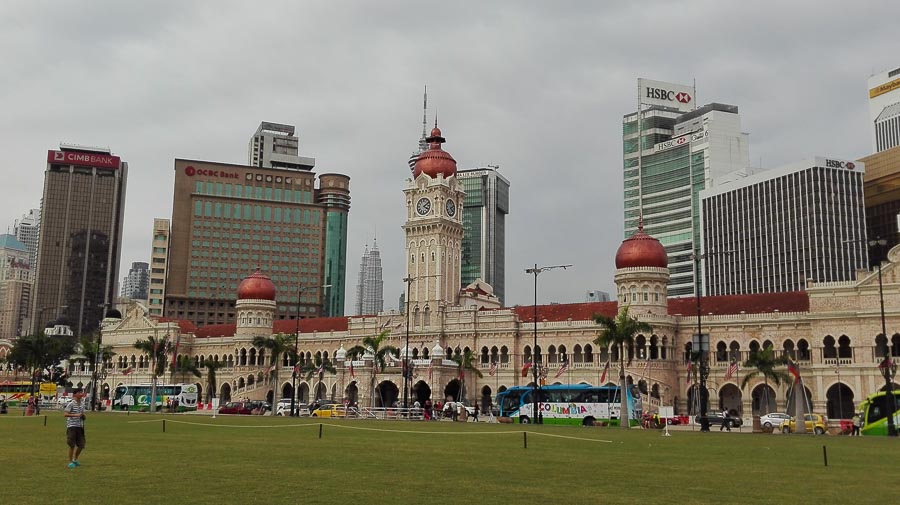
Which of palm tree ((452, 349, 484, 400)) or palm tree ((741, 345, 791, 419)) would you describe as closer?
palm tree ((741, 345, 791, 419))

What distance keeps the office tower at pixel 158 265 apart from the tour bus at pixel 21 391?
2605 inches

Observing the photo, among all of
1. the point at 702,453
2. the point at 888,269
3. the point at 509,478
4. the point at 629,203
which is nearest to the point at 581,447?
the point at 702,453

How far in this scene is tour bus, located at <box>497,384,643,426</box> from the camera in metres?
60.2

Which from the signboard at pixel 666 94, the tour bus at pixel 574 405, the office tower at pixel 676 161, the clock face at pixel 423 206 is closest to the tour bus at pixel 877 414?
the tour bus at pixel 574 405

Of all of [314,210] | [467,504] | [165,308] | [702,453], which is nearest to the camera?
→ [467,504]

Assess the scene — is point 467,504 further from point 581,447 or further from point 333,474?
point 581,447

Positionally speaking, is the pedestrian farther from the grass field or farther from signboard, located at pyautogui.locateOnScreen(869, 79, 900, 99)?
signboard, located at pyautogui.locateOnScreen(869, 79, 900, 99)

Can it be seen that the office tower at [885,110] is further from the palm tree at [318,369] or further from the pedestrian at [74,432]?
the pedestrian at [74,432]

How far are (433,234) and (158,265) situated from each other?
117165 mm

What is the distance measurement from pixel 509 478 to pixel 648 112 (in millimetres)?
171043

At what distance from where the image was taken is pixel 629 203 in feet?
607

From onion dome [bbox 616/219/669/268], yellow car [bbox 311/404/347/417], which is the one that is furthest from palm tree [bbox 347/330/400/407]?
onion dome [bbox 616/219/669/268]

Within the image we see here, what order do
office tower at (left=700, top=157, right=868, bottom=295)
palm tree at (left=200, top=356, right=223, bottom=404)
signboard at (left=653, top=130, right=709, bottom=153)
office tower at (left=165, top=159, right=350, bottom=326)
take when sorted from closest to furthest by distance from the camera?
palm tree at (left=200, top=356, right=223, bottom=404), office tower at (left=700, top=157, right=868, bottom=295), signboard at (left=653, top=130, right=709, bottom=153), office tower at (left=165, top=159, right=350, bottom=326)

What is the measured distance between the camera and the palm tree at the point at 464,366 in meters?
81.7
